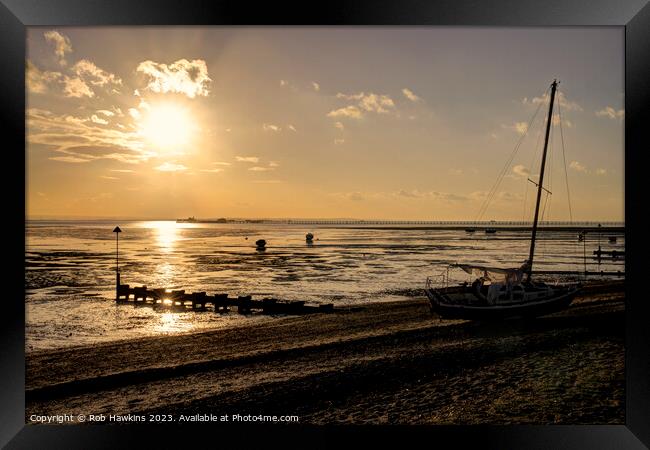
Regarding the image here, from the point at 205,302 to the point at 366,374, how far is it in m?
9.01

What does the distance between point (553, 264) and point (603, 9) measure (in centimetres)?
2494

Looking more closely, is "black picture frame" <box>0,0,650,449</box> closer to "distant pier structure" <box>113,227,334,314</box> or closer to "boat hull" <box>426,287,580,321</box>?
"boat hull" <box>426,287,580,321</box>

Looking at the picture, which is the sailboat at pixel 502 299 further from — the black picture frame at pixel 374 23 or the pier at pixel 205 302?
the black picture frame at pixel 374 23

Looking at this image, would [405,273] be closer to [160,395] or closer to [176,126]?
[176,126]

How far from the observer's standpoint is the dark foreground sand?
6.48 m

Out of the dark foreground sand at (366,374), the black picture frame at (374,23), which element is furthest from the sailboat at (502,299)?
the black picture frame at (374,23)

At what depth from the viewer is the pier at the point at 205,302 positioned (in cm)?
1429

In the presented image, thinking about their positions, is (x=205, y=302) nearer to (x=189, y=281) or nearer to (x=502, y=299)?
(x=189, y=281)

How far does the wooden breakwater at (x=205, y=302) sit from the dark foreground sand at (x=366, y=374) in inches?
117

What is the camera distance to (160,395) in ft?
23.9

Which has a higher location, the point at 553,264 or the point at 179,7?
the point at 179,7

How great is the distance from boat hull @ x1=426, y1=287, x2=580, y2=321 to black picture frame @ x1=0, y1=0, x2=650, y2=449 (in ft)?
15.8
